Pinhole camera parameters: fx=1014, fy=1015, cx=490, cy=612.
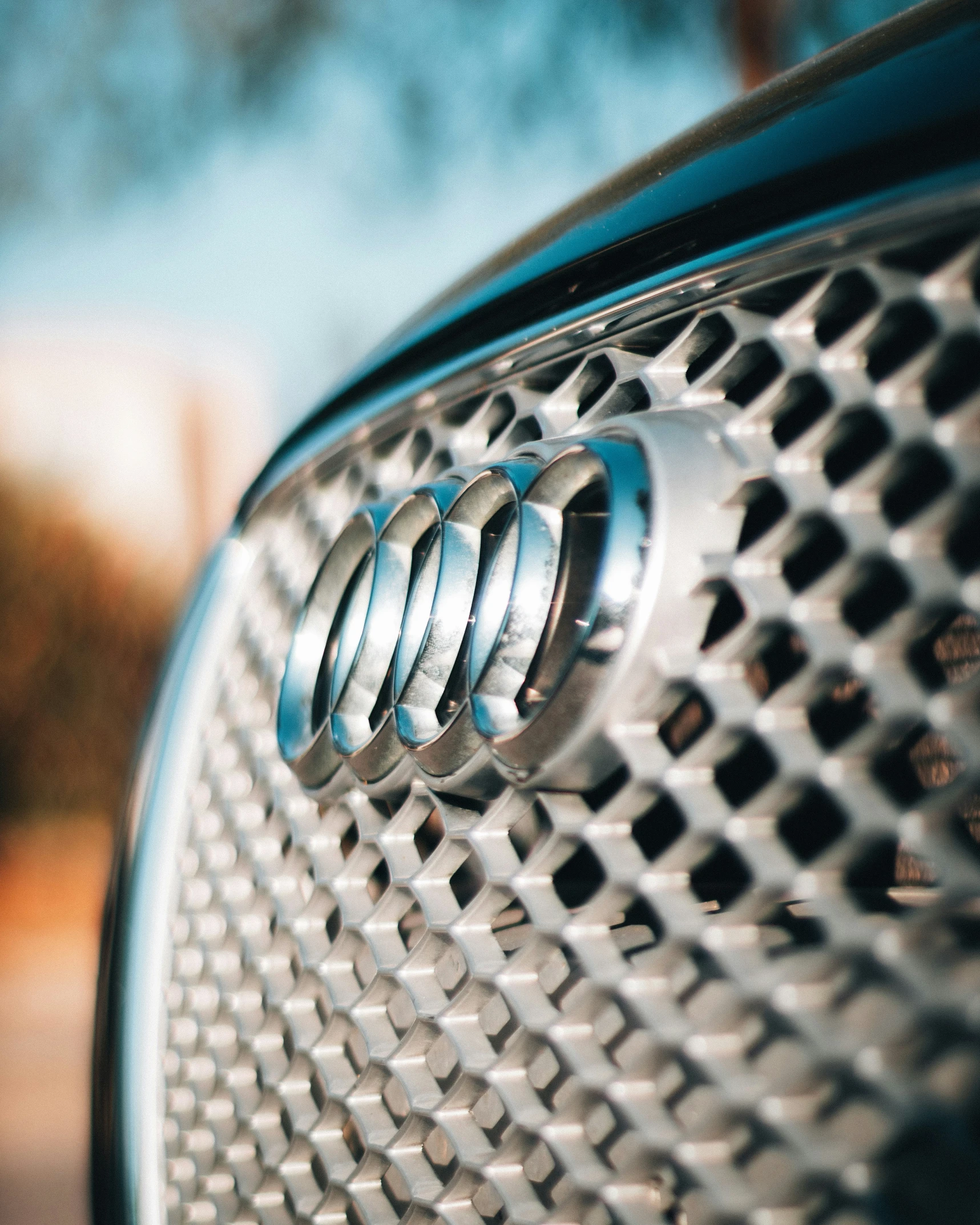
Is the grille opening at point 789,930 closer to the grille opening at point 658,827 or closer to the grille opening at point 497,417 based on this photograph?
the grille opening at point 658,827

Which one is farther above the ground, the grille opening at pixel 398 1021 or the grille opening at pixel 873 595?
the grille opening at pixel 873 595

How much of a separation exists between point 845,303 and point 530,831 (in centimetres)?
47

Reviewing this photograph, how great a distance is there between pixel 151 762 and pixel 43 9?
7266mm

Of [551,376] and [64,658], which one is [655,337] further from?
[64,658]

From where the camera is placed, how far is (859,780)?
A: 559 millimetres

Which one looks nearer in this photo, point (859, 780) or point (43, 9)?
point (859, 780)

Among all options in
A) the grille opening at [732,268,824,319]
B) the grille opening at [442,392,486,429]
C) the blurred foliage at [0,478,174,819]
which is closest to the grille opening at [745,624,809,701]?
the grille opening at [732,268,824,319]

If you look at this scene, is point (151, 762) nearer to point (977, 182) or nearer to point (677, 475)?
point (677, 475)

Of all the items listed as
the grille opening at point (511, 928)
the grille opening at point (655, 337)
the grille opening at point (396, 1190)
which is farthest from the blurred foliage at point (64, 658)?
the grille opening at point (655, 337)

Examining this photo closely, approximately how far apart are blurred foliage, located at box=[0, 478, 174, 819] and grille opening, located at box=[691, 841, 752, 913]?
7.76 m

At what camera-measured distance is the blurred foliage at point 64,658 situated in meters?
7.80

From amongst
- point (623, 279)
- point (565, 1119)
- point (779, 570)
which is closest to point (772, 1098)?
point (565, 1119)

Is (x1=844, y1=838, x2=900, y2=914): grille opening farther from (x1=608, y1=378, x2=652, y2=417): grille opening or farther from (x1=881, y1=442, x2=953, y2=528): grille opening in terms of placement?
(x1=608, y1=378, x2=652, y2=417): grille opening

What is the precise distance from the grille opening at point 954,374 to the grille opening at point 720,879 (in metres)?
0.29
